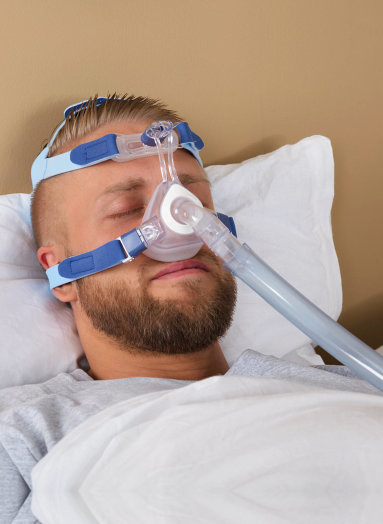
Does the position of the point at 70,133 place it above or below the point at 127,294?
above

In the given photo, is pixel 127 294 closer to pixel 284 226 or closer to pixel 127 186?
pixel 127 186

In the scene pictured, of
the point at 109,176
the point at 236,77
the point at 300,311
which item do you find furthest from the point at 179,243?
the point at 236,77

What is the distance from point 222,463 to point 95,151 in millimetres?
734

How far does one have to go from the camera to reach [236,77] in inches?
62.8

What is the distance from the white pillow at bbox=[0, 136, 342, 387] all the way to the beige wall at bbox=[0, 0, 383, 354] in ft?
0.39

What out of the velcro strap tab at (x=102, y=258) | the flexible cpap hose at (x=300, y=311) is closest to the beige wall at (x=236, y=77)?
the velcro strap tab at (x=102, y=258)

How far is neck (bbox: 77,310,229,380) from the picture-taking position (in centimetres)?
121

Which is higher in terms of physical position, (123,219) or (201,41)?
(201,41)

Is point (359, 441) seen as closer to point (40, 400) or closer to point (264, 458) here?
point (264, 458)

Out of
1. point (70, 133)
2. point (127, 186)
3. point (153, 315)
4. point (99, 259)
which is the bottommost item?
point (153, 315)

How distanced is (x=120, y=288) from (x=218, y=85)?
71 cm

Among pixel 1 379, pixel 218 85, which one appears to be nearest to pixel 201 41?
pixel 218 85

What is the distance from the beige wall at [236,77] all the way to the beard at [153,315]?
0.39 meters

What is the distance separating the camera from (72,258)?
1.19 meters
